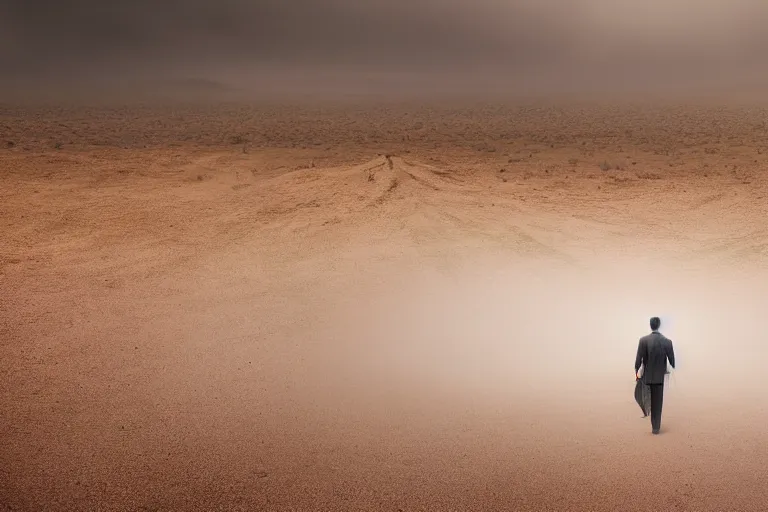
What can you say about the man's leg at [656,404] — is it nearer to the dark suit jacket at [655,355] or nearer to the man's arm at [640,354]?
the dark suit jacket at [655,355]

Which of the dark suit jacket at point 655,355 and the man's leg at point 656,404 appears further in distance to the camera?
the man's leg at point 656,404

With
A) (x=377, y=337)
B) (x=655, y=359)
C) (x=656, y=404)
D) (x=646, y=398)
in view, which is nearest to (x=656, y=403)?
(x=656, y=404)

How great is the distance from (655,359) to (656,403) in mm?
578

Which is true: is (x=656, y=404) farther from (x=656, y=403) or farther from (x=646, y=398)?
(x=646, y=398)

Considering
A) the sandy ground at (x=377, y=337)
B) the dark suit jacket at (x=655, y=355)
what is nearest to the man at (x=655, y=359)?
the dark suit jacket at (x=655, y=355)

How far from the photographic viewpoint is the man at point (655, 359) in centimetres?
616

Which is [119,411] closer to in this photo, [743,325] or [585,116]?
[743,325]

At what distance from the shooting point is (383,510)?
5.54m

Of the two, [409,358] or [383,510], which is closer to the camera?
[383,510]

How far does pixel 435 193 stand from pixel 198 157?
1104 centimetres

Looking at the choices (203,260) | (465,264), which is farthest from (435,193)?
(203,260)

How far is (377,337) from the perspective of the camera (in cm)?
895

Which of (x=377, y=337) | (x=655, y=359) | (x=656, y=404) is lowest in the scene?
(x=656, y=404)

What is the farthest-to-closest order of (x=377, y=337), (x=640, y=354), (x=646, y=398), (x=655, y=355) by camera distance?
(x=377, y=337) < (x=646, y=398) < (x=640, y=354) < (x=655, y=355)
